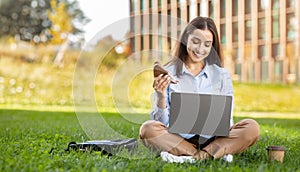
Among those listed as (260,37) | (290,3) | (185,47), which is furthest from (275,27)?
(185,47)

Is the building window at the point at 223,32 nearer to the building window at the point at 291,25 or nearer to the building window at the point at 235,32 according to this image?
the building window at the point at 235,32

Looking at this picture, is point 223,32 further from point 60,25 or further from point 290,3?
point 60,25

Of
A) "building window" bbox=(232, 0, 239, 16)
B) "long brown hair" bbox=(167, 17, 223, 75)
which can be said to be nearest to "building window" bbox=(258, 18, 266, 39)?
"building window" bbox=(232, 0, 239, 16)

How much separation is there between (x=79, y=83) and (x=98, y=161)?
744 millimetres

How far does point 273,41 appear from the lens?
614 inches

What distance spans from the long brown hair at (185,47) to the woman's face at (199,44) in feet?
0.13

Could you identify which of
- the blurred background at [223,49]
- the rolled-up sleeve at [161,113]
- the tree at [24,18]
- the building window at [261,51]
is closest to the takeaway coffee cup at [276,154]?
the rolled-up sleeve at [161,113]

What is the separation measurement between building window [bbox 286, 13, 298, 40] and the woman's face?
1219cm

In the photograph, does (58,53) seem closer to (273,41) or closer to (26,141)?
(273,41)

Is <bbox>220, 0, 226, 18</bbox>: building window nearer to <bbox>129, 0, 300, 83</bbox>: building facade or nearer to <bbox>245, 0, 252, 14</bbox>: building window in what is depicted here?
<bbox>129, 0, 300, 83</bbox>: building facade

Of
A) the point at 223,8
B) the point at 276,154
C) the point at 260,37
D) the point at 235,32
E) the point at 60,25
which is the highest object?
the point at 223,8

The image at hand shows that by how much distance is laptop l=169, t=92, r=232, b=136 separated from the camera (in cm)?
304

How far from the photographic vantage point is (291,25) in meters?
15.0

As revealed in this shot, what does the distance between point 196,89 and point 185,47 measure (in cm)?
30
